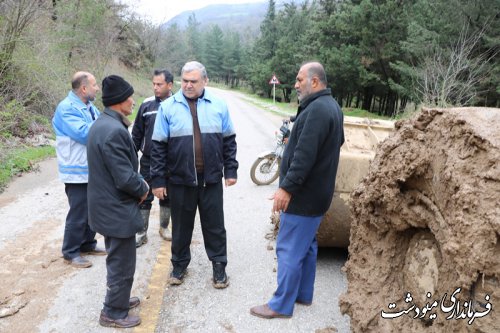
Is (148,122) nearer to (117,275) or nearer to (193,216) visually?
(193,216)

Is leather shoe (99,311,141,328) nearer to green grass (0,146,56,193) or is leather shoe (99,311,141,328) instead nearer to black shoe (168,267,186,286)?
black shoe (168,267,186,286)

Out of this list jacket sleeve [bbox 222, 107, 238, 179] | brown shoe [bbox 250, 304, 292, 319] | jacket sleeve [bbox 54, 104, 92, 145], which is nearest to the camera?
brown shoe [bbox 250, 304, 292, 319]

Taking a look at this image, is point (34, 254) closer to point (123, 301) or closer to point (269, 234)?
point (123, 301)

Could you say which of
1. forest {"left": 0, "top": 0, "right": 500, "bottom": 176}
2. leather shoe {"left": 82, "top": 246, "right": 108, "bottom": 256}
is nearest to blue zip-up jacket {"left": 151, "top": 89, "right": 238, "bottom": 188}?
leather shoe {"left": 82, "top": 246, "right": 108, "bottom": 256}

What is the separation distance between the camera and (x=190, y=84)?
12.8ft

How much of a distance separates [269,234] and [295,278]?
2043mm

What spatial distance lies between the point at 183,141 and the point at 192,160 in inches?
8.0

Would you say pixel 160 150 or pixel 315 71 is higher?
pixel 315 71

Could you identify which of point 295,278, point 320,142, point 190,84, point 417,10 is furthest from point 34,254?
point 417,10

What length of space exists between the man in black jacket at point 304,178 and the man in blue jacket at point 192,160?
0.84m

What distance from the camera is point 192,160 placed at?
3.90m

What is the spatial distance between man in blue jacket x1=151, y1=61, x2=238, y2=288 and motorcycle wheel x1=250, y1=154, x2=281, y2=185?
4.15 metres

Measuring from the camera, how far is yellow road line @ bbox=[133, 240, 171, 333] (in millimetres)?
3430

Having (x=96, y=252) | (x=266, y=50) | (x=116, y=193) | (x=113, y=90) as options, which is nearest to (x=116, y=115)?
(x=113, y=90)
